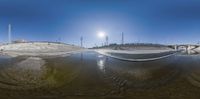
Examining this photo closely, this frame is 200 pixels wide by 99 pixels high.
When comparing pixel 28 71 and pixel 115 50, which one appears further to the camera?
pixel 115 50

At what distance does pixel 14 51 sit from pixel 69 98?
58.1 m

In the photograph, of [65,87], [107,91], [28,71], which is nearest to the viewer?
[107,91]

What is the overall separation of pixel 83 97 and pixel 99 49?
72810mm

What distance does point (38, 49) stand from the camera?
259ft

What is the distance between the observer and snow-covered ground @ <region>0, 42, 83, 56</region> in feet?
254

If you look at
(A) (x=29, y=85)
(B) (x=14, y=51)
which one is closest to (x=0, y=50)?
(B) (x=14, y=51)

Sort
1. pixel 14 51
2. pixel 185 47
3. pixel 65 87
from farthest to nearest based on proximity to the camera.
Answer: pixel 185 47 < pixel 14 51 < pixel 65 87

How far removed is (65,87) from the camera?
102 feet

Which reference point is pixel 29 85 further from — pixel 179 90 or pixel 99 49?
pixel 99 49

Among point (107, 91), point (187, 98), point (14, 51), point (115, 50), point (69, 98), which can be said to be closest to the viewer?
point (69, 98)

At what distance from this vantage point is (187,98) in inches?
1038

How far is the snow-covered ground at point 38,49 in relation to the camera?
7731 centimetres

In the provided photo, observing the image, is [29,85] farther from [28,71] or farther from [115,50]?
[115,50]

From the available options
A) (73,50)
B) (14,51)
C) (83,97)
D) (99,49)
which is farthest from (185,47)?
(83,97)
